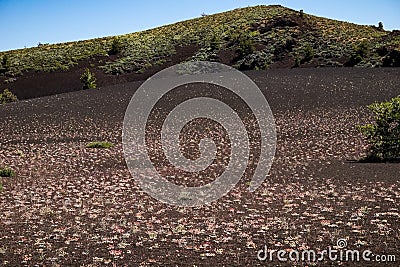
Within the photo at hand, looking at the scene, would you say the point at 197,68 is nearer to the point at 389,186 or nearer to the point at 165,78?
the point at 165,78

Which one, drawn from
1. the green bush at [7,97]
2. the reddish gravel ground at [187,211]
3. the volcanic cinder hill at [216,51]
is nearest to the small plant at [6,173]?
the reddish gravel ground at [187,211]

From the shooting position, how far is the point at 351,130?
2823 cm

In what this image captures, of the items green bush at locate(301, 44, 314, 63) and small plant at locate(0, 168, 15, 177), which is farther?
green bush at locate(301, 44, 314, 63)

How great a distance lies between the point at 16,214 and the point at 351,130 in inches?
766

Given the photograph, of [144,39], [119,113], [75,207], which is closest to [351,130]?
[119,113]

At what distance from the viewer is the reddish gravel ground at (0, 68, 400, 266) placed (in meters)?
9.80

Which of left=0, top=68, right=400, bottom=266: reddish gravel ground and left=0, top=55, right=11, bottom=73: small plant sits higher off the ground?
left=0, top=55, right=11, bottom=73: small plant

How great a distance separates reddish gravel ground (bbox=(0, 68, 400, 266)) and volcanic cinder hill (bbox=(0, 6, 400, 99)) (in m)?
28.2

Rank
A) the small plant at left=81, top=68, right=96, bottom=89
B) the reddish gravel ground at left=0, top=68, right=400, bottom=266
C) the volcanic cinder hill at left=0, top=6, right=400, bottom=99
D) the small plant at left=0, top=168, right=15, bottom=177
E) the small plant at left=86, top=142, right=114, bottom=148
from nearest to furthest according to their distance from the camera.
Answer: the reddish gravel ground at left=0, top=68, right=400, bottom=266
the small plant at left=0, top=168, right=15, bottom=177
the small plant at left=86, top=142, right=114, bottom=148
the small plant at left=81, top=68, right=96, bottom=89
the volcanic cinder hill at left=0, top=6, right=400, bottom=99

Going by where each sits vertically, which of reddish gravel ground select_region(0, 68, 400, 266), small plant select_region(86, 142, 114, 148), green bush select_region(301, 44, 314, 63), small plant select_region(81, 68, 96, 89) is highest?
green bush select_region(301, 44, 314, 63)

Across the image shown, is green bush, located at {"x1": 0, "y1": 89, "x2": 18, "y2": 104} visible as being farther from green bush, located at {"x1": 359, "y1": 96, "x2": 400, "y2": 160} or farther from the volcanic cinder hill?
green bush, located at {"x1": 359, "y1": 96, "x2": 400, "y2": 160}

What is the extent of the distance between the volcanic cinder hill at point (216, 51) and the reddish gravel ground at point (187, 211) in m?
28.2

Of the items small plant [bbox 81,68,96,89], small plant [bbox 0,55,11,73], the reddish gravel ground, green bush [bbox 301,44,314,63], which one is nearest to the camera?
the reddish gravel ground

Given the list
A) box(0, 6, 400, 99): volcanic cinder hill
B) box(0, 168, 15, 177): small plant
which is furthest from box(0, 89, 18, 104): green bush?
box(0, 168, 15, 177): small plant
